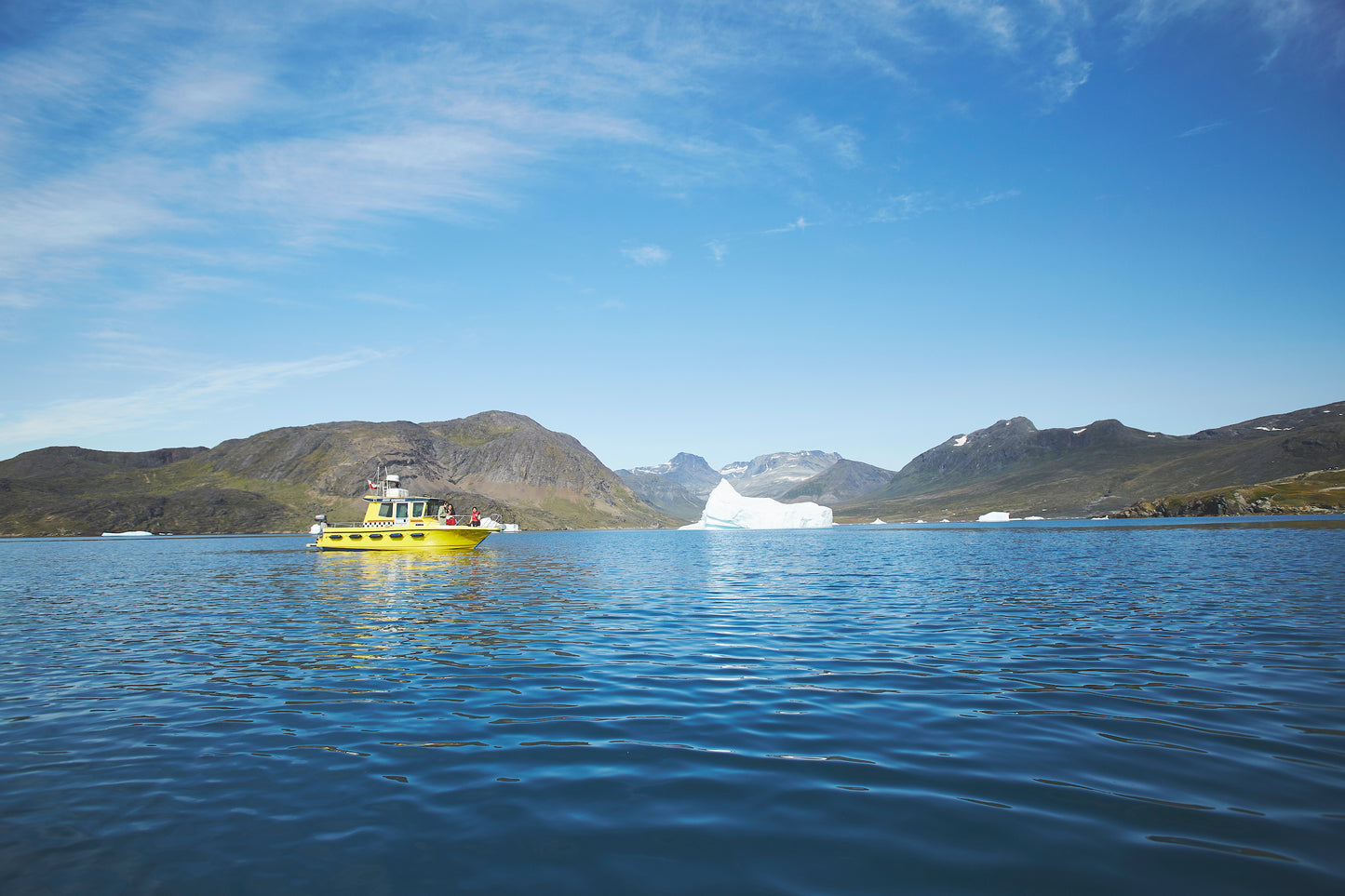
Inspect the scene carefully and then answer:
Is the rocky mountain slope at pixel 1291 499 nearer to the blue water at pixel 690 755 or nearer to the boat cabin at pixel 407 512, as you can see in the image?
the boat cabin at pixel 407 512

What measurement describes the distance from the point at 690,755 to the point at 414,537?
66954 mm

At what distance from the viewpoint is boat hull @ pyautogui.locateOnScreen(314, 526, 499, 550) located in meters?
72.1

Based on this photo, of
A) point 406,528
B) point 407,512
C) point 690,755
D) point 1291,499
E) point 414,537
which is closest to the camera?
point 690,755

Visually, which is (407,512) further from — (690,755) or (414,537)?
(690,755)

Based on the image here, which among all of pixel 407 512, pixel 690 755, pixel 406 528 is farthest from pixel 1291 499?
pixel 690 755

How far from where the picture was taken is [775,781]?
986 centimetres

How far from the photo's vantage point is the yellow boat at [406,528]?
72.4 m

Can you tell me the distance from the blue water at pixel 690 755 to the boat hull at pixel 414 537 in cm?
4595

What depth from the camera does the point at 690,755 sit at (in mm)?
11195

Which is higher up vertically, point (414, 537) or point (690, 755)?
point (414, 537)

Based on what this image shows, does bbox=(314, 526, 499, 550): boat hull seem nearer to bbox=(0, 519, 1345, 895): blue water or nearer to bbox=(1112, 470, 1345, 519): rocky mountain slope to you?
bbox=(0, 519, 1345, 895): blue water

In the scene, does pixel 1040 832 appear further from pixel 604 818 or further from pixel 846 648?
pixel 846 648

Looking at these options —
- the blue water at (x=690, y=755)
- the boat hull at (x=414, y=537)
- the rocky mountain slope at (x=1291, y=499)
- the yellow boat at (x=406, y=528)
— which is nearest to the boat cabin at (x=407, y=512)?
the yellow boat at (x=406, y=528)

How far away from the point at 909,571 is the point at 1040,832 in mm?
42469
